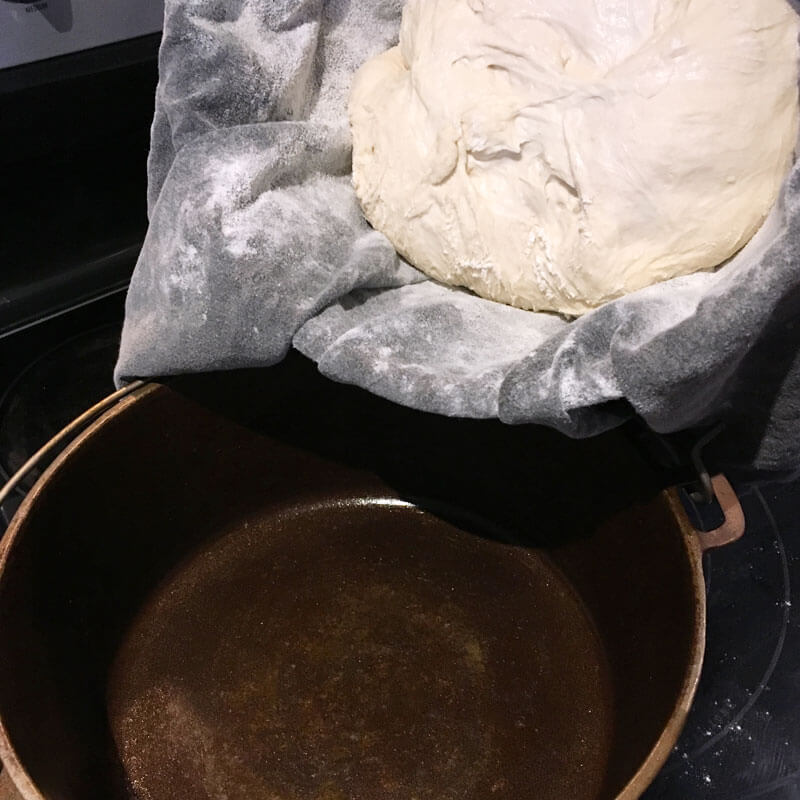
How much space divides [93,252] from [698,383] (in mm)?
689

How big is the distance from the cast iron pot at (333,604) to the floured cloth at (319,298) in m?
0.11

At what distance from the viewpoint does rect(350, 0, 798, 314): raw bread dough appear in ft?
1.71

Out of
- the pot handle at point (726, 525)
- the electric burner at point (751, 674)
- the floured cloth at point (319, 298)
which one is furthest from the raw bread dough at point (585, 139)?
the electric burner at point (751, 674)

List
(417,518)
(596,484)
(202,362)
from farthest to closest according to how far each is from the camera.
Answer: (417,518), (596,484), (202,362)

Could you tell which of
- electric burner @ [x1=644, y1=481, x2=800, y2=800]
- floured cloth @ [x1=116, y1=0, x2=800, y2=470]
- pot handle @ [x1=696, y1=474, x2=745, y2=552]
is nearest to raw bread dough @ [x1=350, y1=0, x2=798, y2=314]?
floured cloth @ [x1=116, y1=0, x2=800, y2=470]

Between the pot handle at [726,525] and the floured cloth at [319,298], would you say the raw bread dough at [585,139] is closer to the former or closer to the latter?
the floured cloth at [319,298]

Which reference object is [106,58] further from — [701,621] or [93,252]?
[701,621]

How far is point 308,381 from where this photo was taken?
741 millimetres

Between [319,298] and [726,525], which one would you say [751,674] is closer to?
[726,525]

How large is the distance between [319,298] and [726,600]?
1.58 feet

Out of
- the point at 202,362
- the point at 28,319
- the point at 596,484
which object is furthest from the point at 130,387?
the point at 596,484

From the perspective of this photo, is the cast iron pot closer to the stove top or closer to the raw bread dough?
the stove top

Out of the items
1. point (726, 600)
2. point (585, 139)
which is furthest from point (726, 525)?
point (585, 139)

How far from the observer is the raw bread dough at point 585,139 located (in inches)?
20.6
